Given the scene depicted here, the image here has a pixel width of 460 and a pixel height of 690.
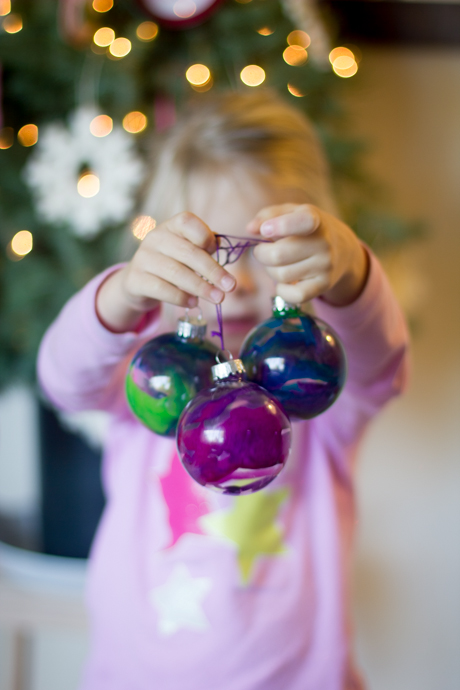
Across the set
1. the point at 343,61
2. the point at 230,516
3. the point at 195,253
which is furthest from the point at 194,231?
the point at 343,61

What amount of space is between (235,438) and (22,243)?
0.75 metres

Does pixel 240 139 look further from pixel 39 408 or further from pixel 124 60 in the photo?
pixel 39 408

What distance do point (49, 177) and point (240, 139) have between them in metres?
0.36

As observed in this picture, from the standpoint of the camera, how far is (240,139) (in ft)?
2.03

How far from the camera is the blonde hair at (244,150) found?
0.61 meters

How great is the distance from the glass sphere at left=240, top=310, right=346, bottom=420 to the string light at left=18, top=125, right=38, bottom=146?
745 millimetres

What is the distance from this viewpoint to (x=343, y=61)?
0.96m

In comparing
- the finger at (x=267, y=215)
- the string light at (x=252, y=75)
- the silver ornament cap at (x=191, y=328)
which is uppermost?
the finger at (x=267, y=215)

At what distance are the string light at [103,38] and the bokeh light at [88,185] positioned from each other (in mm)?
209

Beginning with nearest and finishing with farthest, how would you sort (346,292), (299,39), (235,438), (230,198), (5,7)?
(235,438), (346,292), (230,198), (5,7), (299,39)

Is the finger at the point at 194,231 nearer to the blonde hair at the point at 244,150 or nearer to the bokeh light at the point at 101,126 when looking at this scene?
the blonde hair at the point at 244,150

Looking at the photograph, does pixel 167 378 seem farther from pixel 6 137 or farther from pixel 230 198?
pixel 6 137

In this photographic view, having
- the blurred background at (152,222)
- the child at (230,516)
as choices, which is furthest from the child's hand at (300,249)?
the blurred background at (152,222)

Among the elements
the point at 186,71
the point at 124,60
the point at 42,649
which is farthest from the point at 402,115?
the point at 42,649
